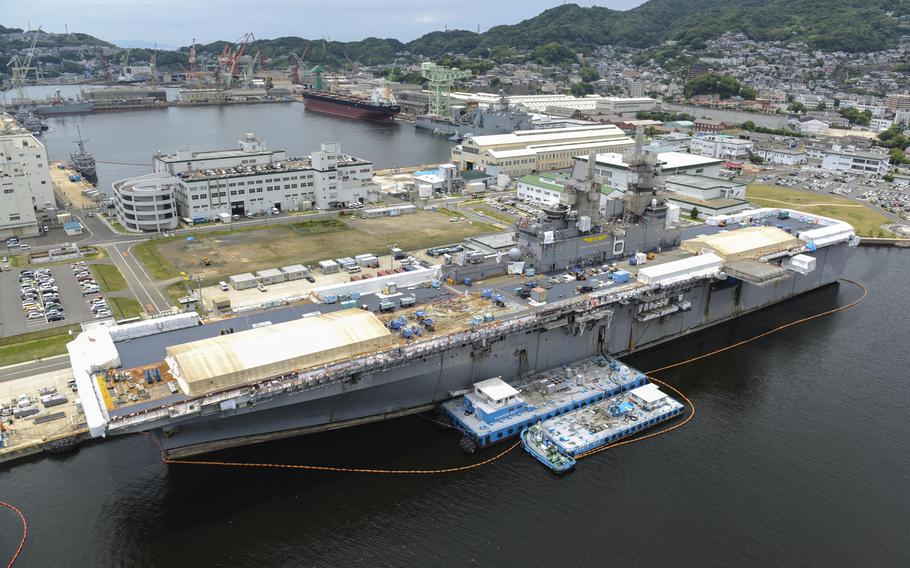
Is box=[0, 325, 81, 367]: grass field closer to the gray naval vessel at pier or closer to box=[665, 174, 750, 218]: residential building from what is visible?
the gray naval vessel at pier

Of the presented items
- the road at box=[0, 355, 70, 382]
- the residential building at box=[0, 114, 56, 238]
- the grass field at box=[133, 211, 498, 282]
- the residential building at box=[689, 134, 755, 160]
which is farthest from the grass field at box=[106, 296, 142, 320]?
the residential building at box=[689, 134, 755, 160]

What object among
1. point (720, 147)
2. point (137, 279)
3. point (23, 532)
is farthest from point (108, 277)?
point (720, 147)

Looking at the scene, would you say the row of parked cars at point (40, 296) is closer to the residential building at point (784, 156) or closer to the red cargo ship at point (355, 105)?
the residential building at point (784, 156)

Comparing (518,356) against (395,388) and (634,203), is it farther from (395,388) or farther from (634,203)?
(634,203)

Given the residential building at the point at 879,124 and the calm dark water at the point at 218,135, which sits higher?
the residential building at the point at 879,124

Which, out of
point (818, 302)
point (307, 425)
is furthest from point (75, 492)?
point (818, 302)

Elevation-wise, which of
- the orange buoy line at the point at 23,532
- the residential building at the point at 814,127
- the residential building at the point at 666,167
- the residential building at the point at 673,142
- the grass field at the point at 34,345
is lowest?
the orange buoy line at the point at 23,532

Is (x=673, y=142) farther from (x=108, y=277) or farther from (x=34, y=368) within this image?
(x=34, y=368)

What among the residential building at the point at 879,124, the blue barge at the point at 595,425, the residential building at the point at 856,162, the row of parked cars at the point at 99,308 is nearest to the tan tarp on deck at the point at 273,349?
the blue barge at the point at 595,425
